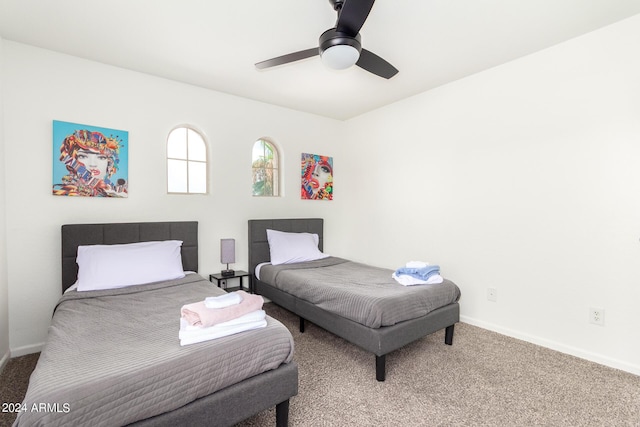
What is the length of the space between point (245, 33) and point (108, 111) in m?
1.59

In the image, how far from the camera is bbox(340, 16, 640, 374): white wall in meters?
2.36

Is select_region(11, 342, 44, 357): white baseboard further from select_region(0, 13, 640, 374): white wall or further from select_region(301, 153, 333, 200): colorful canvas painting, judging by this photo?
select_region(301, 153, 333, 200): colorful canvas painting

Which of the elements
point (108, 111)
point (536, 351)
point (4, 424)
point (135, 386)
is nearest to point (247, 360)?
point (135, 386)

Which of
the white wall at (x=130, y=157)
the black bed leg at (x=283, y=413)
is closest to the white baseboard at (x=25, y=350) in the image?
the white wall at (x=130, y=157)

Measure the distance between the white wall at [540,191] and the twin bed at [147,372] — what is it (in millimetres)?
2365

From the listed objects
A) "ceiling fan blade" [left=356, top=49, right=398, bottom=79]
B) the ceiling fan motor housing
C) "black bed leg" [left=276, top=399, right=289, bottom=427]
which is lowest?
"black bed leg" [left=276, top=399, right=289, bottom=427]

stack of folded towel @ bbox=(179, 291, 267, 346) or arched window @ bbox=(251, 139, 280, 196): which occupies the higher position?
arched window @ bbox=(251, 139, 280, 196)

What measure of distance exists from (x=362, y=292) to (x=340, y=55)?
1695 millimetres

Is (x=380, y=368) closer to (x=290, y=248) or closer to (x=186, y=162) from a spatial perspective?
(x=290, y=248)

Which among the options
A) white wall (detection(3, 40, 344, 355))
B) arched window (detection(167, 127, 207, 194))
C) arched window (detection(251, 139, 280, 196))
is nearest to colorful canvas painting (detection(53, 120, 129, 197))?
white wall (detection(3, 40, 344, 355))

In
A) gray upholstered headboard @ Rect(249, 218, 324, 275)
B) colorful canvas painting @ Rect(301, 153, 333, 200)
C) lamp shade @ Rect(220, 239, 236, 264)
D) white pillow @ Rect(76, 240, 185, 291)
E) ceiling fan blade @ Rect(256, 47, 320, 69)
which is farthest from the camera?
colorful canvas painting @ Rect(301, 153, 333, 200)

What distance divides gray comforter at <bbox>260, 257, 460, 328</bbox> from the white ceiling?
2.02m

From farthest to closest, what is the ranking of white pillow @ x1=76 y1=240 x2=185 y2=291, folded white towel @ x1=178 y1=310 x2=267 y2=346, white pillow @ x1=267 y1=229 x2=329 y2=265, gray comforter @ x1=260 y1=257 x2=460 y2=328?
white pillow @ x1=267 y1=229 x2=329 y2=265
white pillow @ x1=76 y1=240 x2=185 y2=291
gray comforter @ x1=260 y1=257 x2=460 y2=328
folded white towel @ x1=178 y1=310 x2=267 y2=346

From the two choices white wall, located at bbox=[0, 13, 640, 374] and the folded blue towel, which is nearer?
white wall, located at bbox=[0, 13, 640, 374]
